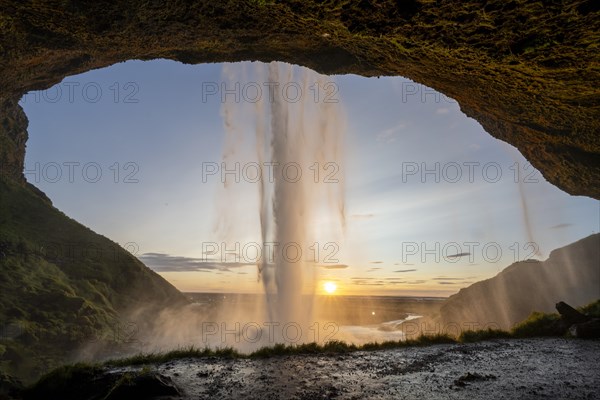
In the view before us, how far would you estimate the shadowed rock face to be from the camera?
664cm

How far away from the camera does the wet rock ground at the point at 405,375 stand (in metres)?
7.38

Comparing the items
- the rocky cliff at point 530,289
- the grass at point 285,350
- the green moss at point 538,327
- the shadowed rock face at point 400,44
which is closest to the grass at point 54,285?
the grass at point 285,350

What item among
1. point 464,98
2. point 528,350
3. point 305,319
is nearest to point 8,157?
point 305,319

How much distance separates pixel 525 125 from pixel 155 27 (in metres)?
15.9

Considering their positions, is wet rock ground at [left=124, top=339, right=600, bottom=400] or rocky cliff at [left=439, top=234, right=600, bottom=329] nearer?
wet rock ground at [left=124, top=339, right=600, bottom=400]

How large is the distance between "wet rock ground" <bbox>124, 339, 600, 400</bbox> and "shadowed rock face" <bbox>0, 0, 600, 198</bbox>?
26.4 ft

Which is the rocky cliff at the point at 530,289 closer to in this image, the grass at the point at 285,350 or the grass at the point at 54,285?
the grass at the point at 285,350

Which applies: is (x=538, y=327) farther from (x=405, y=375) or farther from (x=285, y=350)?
(x=285, y=350)

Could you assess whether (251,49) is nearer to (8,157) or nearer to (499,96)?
(499,96)

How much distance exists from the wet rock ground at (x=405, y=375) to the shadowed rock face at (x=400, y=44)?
26.4 ft

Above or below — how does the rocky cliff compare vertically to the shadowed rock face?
below

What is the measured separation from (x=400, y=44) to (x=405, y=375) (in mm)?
9627

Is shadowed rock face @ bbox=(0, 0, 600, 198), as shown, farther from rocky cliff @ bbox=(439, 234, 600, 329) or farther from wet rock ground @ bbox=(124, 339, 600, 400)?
rocky cliff @ bbox=(439, 234, 600, 329)

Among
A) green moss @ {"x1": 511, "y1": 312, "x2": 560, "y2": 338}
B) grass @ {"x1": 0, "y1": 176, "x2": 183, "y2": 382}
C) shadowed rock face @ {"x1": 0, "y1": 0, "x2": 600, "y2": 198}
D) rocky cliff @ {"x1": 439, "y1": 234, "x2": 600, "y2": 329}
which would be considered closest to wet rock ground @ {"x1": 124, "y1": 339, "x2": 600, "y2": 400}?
green moss @ {"x1": 511, "y1": 312, "x2": 560, "y2": 338}
